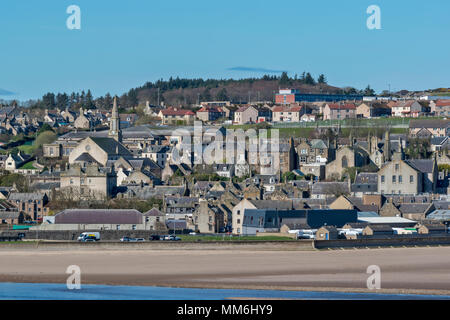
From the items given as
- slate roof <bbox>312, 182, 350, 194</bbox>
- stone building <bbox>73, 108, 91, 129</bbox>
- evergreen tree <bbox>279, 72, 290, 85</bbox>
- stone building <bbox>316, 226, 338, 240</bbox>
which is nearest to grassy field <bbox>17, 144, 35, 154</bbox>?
stone building <bbox>73, 108, 91, 129</bbox>

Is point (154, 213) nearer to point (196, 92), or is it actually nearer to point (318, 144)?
point (318, 144)

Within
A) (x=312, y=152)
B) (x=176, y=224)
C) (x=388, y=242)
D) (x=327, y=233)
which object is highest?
(x=312, y=152)

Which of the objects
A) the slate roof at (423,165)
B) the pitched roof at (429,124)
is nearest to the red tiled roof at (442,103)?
the pitched roof at (429,124)

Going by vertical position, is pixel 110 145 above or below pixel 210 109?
below

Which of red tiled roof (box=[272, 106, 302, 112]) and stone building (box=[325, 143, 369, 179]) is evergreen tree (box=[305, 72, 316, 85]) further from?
stone building (box=[325, 143, 369, 179])

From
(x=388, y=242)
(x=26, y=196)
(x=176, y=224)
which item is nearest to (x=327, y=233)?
(x=388, y=242)
